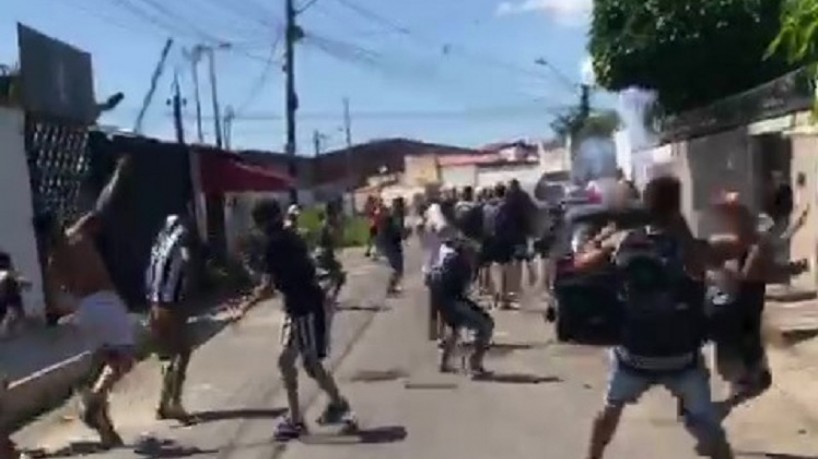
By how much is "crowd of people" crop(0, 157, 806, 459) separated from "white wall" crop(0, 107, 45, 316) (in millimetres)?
2509

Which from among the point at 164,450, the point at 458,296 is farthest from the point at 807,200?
the point at 164,450

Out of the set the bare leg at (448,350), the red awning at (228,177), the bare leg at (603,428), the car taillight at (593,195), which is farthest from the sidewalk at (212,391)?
the red awning at (228,177)

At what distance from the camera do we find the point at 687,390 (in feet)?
26.9

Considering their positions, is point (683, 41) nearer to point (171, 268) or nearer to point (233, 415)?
point (233, 415)

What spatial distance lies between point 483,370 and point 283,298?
3.85 metres

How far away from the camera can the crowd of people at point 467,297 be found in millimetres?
8188

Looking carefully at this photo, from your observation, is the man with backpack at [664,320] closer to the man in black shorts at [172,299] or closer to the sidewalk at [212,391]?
the sidewalk at [212,391]

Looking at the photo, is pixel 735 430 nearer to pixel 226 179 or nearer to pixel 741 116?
pixel 741 116

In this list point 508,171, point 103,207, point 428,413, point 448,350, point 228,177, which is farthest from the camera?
point 508,171

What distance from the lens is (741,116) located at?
2591 cm

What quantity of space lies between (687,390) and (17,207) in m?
15.2

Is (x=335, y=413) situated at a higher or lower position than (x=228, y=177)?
lower

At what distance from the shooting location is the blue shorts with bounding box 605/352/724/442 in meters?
8.19

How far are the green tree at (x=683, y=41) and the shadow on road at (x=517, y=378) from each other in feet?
49.1
